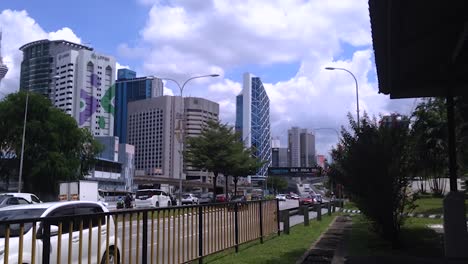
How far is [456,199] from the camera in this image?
39.3 ft

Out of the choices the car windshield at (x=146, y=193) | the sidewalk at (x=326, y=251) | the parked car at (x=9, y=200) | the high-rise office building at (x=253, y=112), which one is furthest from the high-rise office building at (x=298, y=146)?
the sidewalk at (x=326, y=251)

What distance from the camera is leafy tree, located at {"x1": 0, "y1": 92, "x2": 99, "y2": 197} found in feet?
168

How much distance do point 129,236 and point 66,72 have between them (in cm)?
7305

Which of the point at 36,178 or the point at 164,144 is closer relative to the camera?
the point at 36,178

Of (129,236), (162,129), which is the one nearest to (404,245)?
(129,236)

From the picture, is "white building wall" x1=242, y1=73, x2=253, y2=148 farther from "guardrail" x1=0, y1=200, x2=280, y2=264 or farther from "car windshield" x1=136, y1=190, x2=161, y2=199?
"guardrail" x1=0, y1=200, x2=280, y2=264

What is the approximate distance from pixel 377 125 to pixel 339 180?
6.18 ft

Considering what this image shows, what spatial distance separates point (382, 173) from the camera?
45.1ft

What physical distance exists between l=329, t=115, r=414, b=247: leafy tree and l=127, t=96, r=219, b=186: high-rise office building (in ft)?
103

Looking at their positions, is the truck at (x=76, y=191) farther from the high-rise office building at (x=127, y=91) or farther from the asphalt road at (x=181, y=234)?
the asphalt road at (x=181, y=234)

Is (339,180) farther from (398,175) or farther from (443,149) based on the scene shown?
(443,149)

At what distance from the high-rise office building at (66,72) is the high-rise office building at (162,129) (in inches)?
291

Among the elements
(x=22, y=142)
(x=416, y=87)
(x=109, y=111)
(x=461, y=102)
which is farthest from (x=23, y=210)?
(x=109, y=111)

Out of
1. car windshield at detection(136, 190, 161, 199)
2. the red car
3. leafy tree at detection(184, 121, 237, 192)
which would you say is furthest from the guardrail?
car windshield at detection(136, 190, 161, 199)
